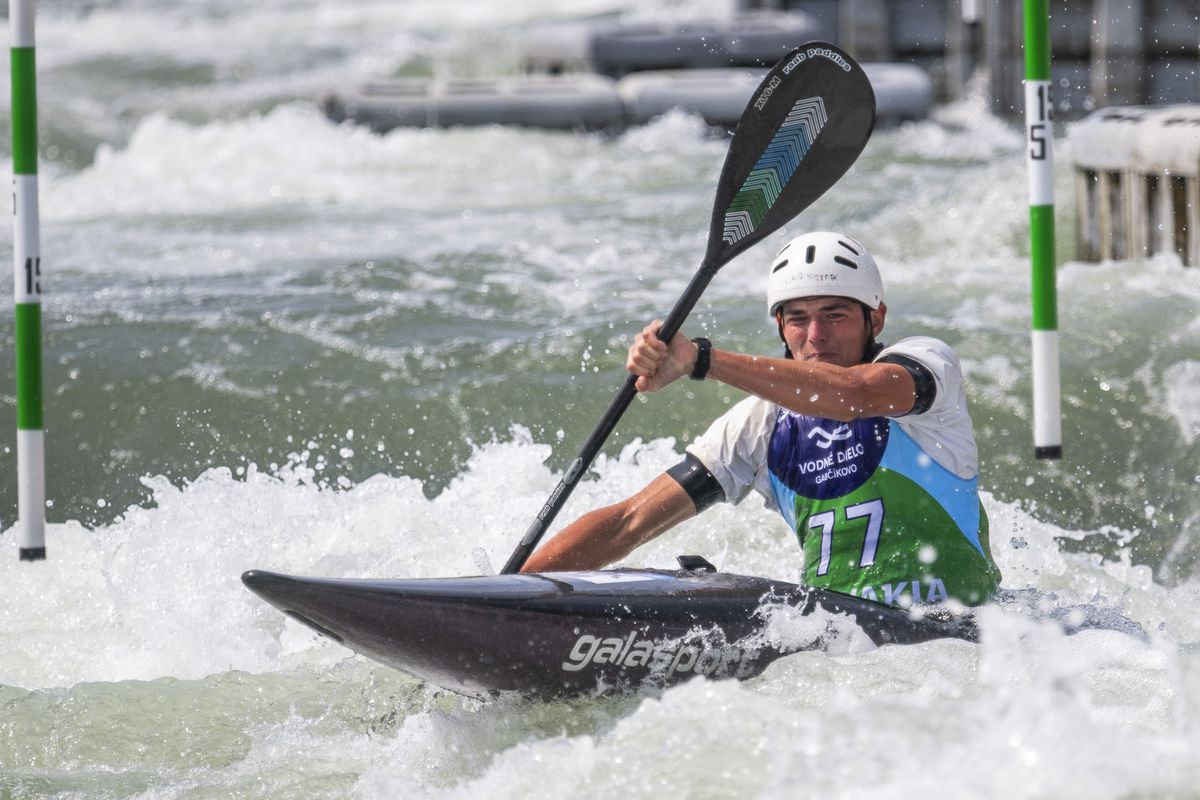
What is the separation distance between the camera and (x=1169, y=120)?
7055 mm

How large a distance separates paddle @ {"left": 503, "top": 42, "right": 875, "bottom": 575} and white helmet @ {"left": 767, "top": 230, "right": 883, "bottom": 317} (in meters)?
0.37

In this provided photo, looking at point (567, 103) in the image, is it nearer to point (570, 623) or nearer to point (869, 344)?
point (869, 344)

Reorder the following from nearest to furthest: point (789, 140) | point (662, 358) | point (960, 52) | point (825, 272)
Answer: point (662, 358), point (825, 272), point (789, 140), point (960, 52)

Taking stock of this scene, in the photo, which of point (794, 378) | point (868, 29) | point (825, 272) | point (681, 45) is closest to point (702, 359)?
point (794, 378)

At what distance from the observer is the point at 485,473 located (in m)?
5.61

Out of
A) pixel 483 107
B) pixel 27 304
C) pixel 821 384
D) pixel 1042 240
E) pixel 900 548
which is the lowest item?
pixel 900 548

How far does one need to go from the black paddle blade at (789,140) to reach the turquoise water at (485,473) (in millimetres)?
1193

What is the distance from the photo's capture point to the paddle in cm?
413

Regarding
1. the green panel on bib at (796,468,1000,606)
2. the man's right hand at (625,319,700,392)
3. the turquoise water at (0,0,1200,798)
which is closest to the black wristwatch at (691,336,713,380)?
the man's right hand at (625,319,700,392)

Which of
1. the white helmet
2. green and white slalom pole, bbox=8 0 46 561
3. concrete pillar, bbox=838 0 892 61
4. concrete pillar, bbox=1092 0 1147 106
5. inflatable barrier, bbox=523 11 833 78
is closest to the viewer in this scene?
the white helmet

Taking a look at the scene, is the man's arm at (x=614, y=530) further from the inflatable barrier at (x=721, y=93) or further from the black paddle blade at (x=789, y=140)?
the inflatable barrier at (x=721, y=93)

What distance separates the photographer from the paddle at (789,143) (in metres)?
4.13

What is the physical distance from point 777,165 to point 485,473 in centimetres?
188

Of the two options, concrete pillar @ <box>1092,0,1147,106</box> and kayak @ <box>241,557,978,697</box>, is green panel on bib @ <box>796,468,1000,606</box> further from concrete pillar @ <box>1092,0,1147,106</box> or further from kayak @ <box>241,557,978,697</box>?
concrete pillar @ <box>1092,0,1147,106</box>
